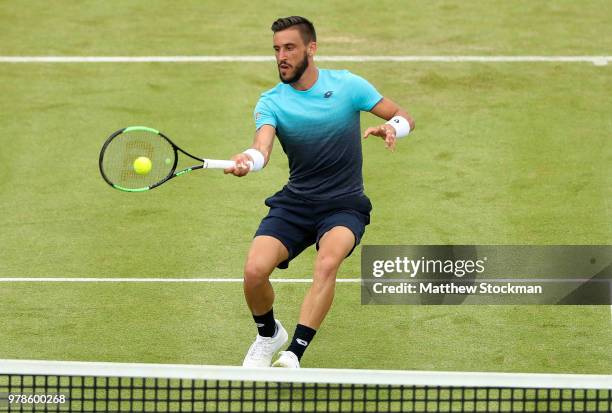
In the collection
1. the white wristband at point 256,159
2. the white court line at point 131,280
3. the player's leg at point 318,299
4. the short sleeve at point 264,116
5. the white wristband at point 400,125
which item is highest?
the short sleeve at point 264,116

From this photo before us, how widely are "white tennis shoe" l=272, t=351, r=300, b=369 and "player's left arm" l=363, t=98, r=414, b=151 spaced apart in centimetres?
142

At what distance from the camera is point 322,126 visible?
9672 millimetres

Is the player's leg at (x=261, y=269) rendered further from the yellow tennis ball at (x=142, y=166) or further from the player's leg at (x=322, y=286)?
the yellow tennis ball at (x=142, y=166)

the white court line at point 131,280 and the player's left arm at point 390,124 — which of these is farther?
the white court line at point 131,280

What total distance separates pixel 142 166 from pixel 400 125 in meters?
1.68

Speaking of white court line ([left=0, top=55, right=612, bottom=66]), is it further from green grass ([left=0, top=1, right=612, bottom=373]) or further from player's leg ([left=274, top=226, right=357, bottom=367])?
player's leg ([left=274, top=226, right=357, bottom=367])

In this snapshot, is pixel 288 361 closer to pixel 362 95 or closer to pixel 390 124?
pixel 390 124

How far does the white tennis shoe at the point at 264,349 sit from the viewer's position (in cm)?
955

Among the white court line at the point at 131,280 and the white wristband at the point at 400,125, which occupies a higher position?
the white wristband at the point at 400,125
